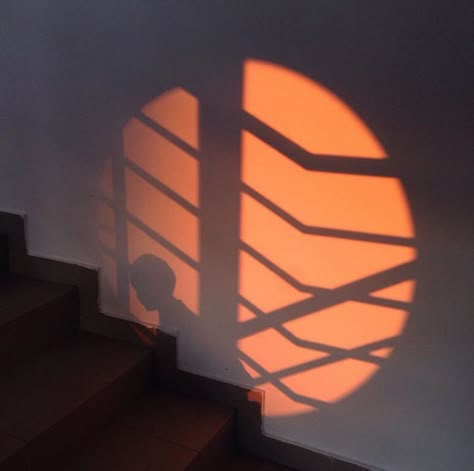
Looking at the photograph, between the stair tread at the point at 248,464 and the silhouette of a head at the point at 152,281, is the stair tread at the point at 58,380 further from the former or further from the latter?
the stair tread at the point at 248,464

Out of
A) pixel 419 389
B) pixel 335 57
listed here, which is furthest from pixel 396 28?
pixel 419 389

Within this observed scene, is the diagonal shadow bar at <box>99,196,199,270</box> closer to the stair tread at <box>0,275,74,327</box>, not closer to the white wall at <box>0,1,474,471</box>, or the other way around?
the white wall at <box>0,1,474,471</box>

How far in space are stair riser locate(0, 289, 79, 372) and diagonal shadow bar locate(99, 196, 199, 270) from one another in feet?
1.64

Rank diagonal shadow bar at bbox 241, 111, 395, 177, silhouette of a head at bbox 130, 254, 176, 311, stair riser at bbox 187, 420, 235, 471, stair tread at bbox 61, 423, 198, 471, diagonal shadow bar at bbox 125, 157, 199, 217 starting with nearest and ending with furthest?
diagonal shadow bar at bbox 241, 111, 395, 177 < stair tread at bbox 61, 423, 198, 471 < stair riser at bbox 187, 420, 235, 471 < diagonal shadow bar at bbox 125, 157, 199, 217 < silhouette of a head at bbox 130, 254, 176, 311

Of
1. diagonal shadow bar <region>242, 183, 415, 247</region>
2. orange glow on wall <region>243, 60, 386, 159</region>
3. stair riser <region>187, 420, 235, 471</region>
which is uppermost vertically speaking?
orange glow on wall <region>243, 60, 386, 159</region>

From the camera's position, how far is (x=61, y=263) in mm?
2365

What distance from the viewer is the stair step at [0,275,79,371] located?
2.03 meters

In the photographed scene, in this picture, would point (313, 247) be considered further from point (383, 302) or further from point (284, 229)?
point (383, 302)

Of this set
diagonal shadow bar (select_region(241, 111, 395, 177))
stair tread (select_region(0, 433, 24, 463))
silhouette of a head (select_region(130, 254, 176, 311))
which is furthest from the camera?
silhouette of a head (select_region(130, 254, 176, 311))

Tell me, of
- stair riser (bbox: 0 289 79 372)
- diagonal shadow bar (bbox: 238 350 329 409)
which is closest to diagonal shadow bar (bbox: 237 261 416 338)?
diagonal shadow bar (bbox: 238 350 329 409)

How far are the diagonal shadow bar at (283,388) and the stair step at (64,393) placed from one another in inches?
18.9

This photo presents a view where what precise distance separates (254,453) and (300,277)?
0.86m

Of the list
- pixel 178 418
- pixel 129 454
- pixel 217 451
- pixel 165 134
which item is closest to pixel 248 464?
pixel 217 451

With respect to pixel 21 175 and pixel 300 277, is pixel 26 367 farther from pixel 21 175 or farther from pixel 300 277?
pixel 300 277
